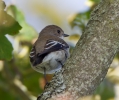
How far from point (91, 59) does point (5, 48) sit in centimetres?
69

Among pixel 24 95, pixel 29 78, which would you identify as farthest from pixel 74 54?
pixel 29 78

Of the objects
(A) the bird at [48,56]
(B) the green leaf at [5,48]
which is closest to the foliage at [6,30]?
→ (B) the green leaf at [5,48]

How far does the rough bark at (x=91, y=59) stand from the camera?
10.2ft

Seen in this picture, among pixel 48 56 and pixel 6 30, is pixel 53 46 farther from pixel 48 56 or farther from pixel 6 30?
pixel 6 30

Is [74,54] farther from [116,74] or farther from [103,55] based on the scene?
[116,74]

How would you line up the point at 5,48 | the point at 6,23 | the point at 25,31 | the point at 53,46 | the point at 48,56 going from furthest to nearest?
the point at 25,31, the point at 53,46, the point at 48,56, the point at 5,48, the point at 6,23

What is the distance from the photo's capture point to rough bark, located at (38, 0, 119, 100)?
3117mm

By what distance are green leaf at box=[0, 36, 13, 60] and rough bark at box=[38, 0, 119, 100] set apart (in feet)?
1.36

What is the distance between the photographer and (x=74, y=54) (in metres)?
3.38

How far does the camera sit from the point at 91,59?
10.8ft

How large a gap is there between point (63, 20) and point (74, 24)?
8.20 ft

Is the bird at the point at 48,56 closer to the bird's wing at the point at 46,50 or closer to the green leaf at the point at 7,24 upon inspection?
the bird's wing at the point at 46,50

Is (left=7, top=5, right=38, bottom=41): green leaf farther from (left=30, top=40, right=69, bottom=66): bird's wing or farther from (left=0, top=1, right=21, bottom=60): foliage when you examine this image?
(left=0, top=1, right=21, bottom=60): foliage

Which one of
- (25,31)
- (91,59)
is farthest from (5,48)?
(25,31)
